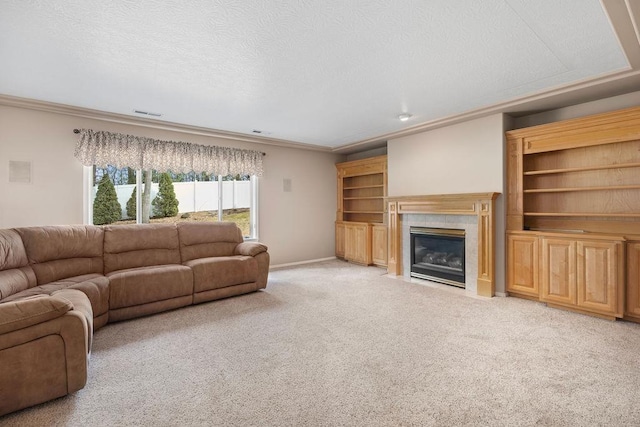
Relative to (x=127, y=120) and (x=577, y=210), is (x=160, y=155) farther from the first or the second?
(x=577, y=210)

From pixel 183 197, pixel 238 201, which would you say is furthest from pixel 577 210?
pixel 183 197

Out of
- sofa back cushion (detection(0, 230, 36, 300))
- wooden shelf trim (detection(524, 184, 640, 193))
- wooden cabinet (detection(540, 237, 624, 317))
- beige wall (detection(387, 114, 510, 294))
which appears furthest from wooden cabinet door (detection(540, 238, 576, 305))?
sofa back cushion (detection(0, 230, 36, 300))

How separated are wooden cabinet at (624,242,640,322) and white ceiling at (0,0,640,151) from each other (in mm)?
1802

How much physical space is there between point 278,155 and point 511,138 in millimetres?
4066

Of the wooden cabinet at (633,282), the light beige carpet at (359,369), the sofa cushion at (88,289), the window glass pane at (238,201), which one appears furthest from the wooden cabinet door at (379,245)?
the sofa cushion at (88,289)

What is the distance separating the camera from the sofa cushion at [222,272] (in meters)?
3.82

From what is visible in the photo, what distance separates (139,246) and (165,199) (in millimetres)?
1286

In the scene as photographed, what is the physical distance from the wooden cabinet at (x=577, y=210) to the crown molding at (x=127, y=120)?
4050 mm

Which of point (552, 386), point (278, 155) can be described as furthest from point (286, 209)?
point (552, 386)

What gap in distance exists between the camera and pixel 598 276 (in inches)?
128

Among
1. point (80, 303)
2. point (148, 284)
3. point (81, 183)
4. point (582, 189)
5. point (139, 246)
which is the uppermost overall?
point (81, 183)

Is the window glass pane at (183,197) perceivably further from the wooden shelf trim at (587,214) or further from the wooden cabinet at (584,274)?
the wooden cabinet at (584,274)

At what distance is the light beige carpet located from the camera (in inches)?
69.1

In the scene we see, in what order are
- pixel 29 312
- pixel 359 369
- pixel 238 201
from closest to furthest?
pixel 29 312
pixel 359 369
pixel 238 201
